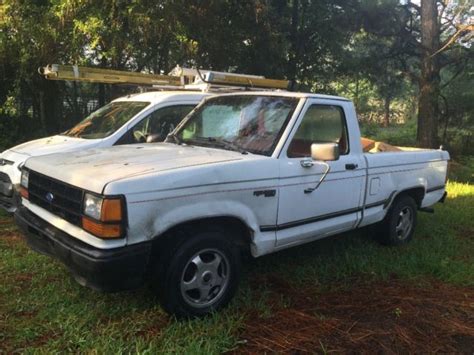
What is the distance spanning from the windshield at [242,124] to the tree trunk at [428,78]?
11.7 metres

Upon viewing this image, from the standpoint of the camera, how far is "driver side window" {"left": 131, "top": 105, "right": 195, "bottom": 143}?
22.2 ft

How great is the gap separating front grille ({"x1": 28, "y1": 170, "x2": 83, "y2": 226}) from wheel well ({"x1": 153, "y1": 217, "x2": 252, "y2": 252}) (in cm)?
63

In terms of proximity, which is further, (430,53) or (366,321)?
(430,53)

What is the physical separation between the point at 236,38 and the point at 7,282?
10.3 meters

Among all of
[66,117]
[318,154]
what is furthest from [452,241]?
[66,117]

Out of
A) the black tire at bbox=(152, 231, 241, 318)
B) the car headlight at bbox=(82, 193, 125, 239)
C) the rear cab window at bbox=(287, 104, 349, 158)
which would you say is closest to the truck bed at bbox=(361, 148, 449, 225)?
the rear cab window at bbox=(287, 104, 349, 158)

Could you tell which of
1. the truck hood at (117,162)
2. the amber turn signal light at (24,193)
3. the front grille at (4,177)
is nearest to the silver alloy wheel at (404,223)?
the truck hood at (117,162)

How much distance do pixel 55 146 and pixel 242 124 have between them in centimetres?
312

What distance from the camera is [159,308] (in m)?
3.93

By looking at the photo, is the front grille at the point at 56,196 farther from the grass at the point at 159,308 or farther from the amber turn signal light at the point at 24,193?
the grass at the point at 159,308

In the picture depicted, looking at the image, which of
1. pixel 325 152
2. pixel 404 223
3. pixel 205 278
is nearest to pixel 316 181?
pixel 325 152

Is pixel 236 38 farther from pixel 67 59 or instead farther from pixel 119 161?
pixel 119 161

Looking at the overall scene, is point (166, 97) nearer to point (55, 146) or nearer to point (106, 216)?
point (55, 146)

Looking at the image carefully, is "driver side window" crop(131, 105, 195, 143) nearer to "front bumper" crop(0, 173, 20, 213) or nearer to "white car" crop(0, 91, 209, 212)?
"white car" crop(0, 91, 209, 212)
